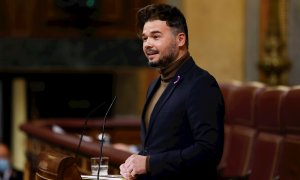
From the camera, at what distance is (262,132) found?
4348 mm

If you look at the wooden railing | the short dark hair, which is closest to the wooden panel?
the wooden railing

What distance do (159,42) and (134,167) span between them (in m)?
0.36

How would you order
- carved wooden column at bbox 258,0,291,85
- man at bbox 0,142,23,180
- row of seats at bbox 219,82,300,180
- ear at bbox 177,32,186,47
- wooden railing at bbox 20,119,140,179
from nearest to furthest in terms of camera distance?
ear at bbox 177,32,186,47 → wooden railing at bbox 20,119,140,179 → row of seats at bbox 219,82,300,180 → man at bbox 0,142,23,180 → carved wooden column at bbox 258,0,291,85

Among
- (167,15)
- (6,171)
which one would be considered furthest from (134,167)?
(6,171)

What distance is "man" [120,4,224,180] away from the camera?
2.13 m

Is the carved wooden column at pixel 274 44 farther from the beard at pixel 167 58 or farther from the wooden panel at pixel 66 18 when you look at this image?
the beard at pixel 167 58

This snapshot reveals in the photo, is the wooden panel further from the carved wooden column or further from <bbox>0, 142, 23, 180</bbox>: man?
<bbox>0, 142, 23, 180</bbox>: man

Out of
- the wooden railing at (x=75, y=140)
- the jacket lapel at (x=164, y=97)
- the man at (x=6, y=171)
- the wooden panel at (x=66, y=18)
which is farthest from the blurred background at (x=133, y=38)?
the jacket lapel at (x=164, y=97)

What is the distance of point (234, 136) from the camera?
15.7 ft

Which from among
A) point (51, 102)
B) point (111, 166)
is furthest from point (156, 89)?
point (51, 102)

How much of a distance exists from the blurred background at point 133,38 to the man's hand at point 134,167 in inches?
202

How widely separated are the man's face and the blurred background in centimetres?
507

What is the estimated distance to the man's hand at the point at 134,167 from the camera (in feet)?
7.18

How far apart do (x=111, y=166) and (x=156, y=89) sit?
993mm
